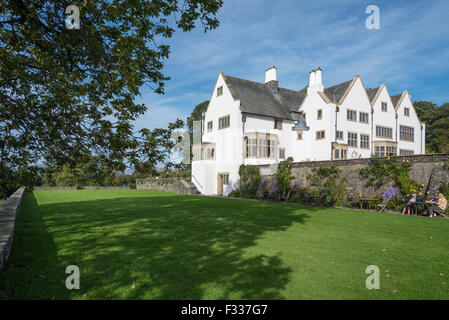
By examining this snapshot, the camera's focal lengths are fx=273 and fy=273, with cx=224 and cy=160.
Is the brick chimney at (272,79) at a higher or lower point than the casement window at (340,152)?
higher

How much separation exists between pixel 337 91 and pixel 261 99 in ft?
32.4

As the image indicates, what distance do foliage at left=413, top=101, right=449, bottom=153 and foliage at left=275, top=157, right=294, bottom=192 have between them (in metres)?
40.8

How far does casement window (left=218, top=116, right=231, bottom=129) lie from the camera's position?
96.3 feet

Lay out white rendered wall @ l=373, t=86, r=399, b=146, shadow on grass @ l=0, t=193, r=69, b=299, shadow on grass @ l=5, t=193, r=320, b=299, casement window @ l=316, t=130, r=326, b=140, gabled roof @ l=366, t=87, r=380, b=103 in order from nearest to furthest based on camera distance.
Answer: shadow on grass @ l=0, t=193, r=69, b=299 < shadow on grass @ l=5, t=193, r=320, b=299 < casement window @ l=316, t=130, r=326, b=140 < white rendered wall @ l=373, t=86, r=399, b=146 < gabled roof @ l=366, t=87, r=380, b=103

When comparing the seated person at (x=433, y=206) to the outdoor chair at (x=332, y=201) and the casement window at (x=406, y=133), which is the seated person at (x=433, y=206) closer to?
the outdoor chair at (x=332, y=201)

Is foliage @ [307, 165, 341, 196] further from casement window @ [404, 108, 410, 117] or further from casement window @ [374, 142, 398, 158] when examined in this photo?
casement window @ [404, 108, 410, 117]

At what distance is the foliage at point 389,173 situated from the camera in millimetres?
15227

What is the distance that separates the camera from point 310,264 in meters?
5.49

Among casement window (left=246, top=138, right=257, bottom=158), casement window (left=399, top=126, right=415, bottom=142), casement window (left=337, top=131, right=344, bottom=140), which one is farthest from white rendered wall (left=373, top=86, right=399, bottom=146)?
casement window (left=246, top=138, right=257, bottom=158)

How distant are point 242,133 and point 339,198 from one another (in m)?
12.8

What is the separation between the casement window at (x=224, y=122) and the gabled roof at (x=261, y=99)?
2.11 m

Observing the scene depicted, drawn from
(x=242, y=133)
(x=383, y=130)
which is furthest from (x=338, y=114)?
(x=242, y=133)

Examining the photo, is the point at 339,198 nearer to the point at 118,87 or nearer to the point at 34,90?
the point at 118,87

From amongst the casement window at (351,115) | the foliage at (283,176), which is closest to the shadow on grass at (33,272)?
the foliage at (283,176)
